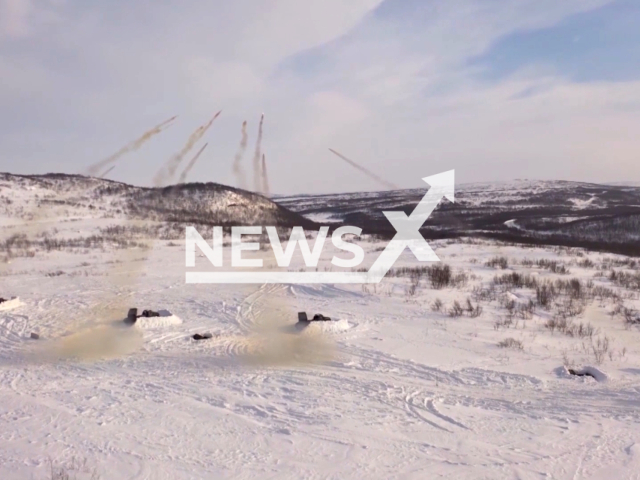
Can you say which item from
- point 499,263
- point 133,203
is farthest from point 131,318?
point 133,203

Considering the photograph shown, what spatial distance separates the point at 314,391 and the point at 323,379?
1.73ft

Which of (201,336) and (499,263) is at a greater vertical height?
(499,263)

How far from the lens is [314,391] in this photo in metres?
7.66

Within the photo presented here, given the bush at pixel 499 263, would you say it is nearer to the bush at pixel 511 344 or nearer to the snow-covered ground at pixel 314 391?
the snow-covered ground at pixel 314 391

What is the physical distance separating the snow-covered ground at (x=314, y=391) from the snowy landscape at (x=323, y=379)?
0.03 m

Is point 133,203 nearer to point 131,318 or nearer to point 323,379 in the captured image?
point 131,318

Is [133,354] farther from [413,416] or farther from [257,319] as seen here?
[413,416]

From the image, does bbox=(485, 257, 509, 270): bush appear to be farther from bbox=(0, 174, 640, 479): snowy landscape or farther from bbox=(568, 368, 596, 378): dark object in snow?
bbox=(568, 368, 596, 378): dark object in snow

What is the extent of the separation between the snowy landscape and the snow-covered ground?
0.11 feet

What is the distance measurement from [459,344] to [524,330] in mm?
2056

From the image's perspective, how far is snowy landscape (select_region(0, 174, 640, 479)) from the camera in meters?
5.61

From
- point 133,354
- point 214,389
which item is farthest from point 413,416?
point 133,354

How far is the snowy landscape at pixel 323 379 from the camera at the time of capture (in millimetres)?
5613

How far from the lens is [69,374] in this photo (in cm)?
852
